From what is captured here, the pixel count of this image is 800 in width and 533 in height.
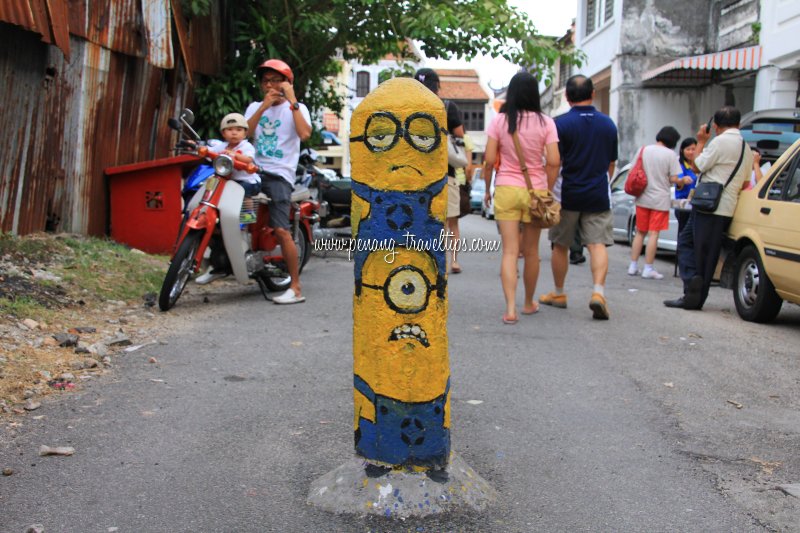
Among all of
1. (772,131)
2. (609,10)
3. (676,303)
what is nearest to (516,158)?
(676,303)

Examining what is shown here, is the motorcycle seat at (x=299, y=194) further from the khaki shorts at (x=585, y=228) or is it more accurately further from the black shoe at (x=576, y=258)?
the black shoe at (x=576, y=258)

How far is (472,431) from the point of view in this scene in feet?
13.7

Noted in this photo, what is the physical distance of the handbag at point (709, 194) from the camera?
7648 millimetres

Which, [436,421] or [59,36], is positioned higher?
[59,36]

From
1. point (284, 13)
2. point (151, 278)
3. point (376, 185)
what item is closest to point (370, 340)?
point (376, 185)

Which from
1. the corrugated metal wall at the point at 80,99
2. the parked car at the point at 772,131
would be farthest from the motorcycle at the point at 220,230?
the parked car at the point at 772,131

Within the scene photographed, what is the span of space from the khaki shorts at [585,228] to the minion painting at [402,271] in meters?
4.32

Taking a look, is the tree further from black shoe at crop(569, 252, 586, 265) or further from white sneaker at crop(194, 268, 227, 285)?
white sneaker at crop(194, 268, 227, 285)

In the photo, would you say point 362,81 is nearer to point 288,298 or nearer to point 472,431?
point 288,298

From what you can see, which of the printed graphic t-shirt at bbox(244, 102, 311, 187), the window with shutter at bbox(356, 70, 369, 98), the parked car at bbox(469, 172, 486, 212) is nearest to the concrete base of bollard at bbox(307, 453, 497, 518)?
the printed graphic t-shirt at bbox(244, 102, 311, 187)

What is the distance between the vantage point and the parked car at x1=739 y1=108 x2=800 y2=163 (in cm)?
1049

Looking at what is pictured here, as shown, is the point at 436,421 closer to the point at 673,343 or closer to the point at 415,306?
the point at 415,306

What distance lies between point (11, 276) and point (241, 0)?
22.8 feet

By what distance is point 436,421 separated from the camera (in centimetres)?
318
